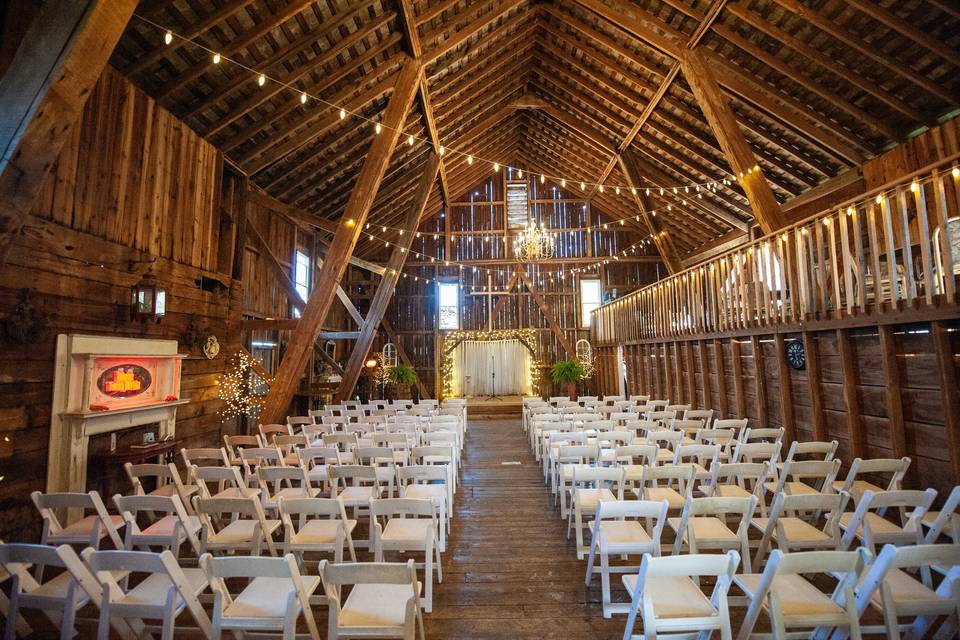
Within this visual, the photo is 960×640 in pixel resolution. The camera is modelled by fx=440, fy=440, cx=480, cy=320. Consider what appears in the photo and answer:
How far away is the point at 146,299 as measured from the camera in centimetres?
570

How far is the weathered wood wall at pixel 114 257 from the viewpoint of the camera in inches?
170

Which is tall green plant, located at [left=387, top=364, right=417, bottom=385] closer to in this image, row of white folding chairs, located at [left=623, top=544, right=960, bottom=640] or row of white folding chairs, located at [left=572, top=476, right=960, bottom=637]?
row of white folding chairs, located at [left=572, top=476, right=960, bottom=637]

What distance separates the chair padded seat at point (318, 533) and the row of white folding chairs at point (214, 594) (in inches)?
22.4

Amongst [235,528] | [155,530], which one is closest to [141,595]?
[235,528]

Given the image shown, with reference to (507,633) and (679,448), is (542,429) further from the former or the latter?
(507,633)

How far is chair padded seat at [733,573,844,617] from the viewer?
2168 millimetres

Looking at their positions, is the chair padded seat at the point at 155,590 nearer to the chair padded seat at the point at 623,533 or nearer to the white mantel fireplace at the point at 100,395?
the chair padded seat at the point at 623,533

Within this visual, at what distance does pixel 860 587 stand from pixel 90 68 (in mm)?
5861

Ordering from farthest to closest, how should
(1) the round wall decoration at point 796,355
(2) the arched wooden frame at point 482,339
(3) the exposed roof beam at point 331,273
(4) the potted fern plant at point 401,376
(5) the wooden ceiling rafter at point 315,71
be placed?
(2) the arched wooden frame at point 482,339
(4) the potted fern plant at point 401,376
(3) the exposed roof beam at point 331,273
(5) the wooden ceiling rafter at point 315,71
(1) the round wall decoration at point 796,355

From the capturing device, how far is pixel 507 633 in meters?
2.77

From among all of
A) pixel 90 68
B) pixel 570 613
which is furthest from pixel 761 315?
pixel 90 68

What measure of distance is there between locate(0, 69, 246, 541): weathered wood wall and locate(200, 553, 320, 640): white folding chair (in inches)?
145

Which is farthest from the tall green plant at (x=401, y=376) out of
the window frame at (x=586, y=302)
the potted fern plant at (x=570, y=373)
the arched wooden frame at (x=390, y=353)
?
the window frame at (x=586, y=302)

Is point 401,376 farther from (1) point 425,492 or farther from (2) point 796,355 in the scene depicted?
(2) point 796,355
